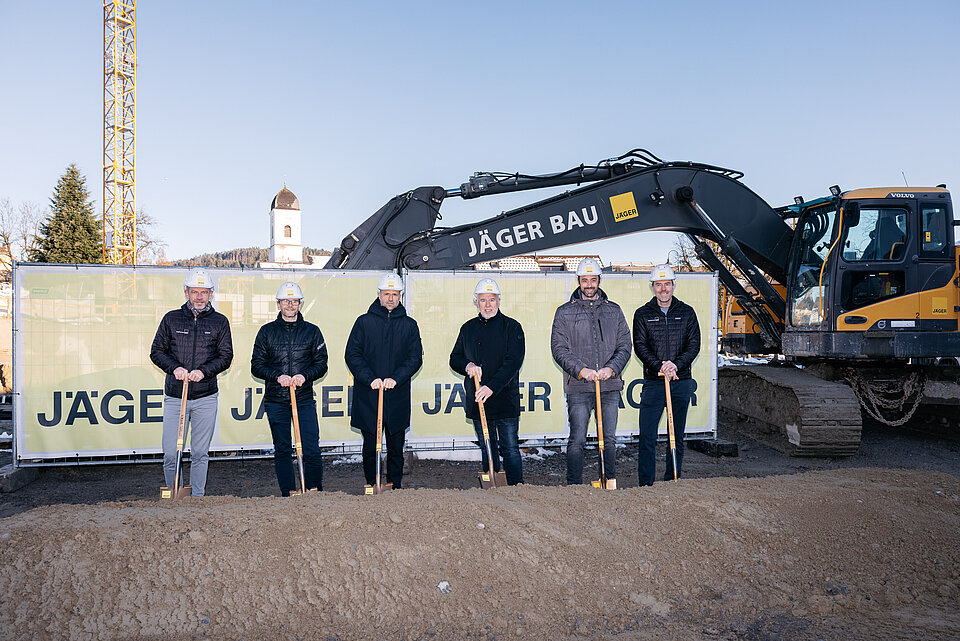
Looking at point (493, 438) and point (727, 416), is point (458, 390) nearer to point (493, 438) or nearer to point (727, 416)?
point (493, 438)

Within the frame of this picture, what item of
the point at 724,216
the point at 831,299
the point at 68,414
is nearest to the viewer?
the point at 68,414

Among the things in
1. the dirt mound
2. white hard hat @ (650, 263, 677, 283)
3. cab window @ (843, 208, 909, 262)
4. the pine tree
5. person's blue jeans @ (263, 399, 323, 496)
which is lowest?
the dirt mound

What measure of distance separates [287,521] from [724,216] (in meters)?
7.25

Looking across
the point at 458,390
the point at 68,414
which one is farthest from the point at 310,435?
the point at 68,414

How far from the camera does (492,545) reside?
3.76 m

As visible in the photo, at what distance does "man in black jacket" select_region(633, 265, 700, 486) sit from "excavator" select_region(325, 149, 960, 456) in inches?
101

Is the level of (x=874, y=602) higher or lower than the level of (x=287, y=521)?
lower

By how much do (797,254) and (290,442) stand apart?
274 inches

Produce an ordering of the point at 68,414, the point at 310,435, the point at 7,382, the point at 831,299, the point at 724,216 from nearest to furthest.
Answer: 1. the point at 310,435
2. the point at 68,414
3. the point at 831,299
4. the point at 724,216
5. the point at 7,382

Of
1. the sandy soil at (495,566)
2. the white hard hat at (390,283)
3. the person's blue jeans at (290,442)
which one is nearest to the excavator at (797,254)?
the white hard hat at (390,283)

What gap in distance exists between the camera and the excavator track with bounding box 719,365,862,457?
25.6 ft

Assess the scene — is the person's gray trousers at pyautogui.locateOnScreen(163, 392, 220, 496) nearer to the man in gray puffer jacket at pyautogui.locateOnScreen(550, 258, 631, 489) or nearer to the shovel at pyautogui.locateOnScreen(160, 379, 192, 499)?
the shovel at pyautogui.locateOnScreen(160, 379, 192, 499)

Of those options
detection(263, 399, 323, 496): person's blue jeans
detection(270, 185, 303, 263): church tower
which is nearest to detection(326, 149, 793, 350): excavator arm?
detection(263, 399, 323, 496): person's blue jeans

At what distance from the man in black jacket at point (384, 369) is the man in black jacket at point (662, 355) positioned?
216 centimetres
